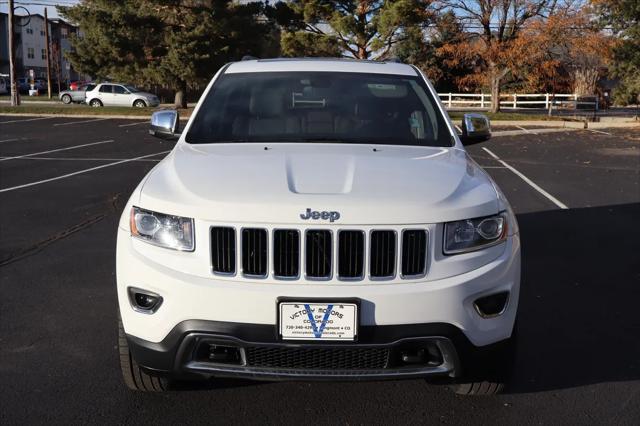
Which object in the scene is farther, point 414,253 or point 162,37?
point 162,37

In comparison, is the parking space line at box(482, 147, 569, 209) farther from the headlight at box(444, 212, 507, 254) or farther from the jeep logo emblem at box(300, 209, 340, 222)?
the jeep logo emblem at box(300, 209, 340, 222)

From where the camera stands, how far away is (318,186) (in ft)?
9.86

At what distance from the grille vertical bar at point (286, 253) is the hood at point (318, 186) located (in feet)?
0.20

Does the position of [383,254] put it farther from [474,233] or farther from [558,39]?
[558,39]

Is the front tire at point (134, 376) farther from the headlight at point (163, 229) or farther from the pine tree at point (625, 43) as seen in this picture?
the pine tree at point (625, 43)

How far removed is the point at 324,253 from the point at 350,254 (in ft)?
0.36

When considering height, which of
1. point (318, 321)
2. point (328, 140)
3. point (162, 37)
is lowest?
point (318, 321)

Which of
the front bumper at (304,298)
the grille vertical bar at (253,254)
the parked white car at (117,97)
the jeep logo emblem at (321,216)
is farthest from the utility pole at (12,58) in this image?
the jeep logo emblem at (321,216)

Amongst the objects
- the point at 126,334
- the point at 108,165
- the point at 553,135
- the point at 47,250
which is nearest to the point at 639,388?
the point at 126,334

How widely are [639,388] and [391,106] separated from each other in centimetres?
218

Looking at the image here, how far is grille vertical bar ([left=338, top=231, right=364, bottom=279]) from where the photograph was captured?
2838 mm

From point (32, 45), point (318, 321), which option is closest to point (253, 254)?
point (318, 321)

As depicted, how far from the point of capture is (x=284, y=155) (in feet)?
11.7

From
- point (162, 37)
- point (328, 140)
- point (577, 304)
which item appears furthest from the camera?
point (162, 37)
